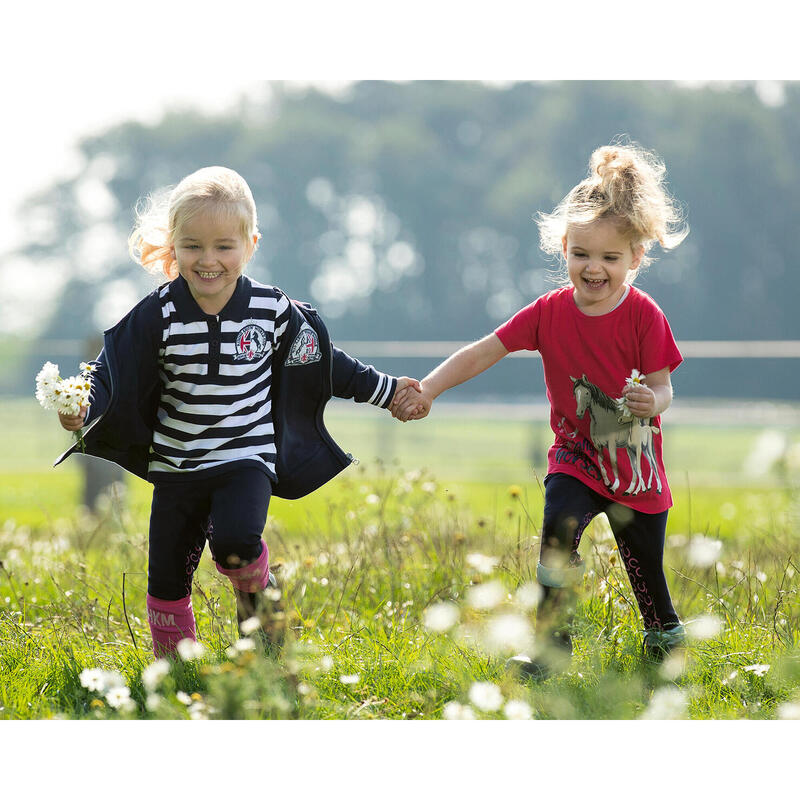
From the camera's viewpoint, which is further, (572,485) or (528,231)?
(528,231)

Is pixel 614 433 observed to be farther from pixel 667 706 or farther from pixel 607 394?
pixel 667 706

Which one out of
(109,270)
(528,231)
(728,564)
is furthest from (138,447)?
(109,270)

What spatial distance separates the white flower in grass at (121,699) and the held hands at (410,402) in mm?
1348

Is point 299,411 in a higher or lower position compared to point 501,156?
lower

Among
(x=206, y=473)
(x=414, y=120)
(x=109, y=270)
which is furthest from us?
(x=414, y=120)

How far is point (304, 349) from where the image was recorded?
3633 millimetres

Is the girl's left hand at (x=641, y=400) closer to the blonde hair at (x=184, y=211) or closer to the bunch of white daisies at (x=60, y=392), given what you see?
the blonde hair at (x=184, y=211)

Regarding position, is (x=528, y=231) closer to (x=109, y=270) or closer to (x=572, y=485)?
(x=109, y=270)

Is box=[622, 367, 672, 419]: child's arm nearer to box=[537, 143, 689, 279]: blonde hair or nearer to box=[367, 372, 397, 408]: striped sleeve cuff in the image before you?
box=[537, 143, 689, 279]: blonde hair

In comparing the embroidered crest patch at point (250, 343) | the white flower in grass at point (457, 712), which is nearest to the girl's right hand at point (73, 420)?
the embroidered crest patch at point (250, 343)

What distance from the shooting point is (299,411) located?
367 cm

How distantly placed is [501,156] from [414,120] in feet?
19.5

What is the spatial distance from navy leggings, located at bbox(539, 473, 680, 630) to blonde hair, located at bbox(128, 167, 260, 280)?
4.33ft

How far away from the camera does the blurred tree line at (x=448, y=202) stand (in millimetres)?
46094
